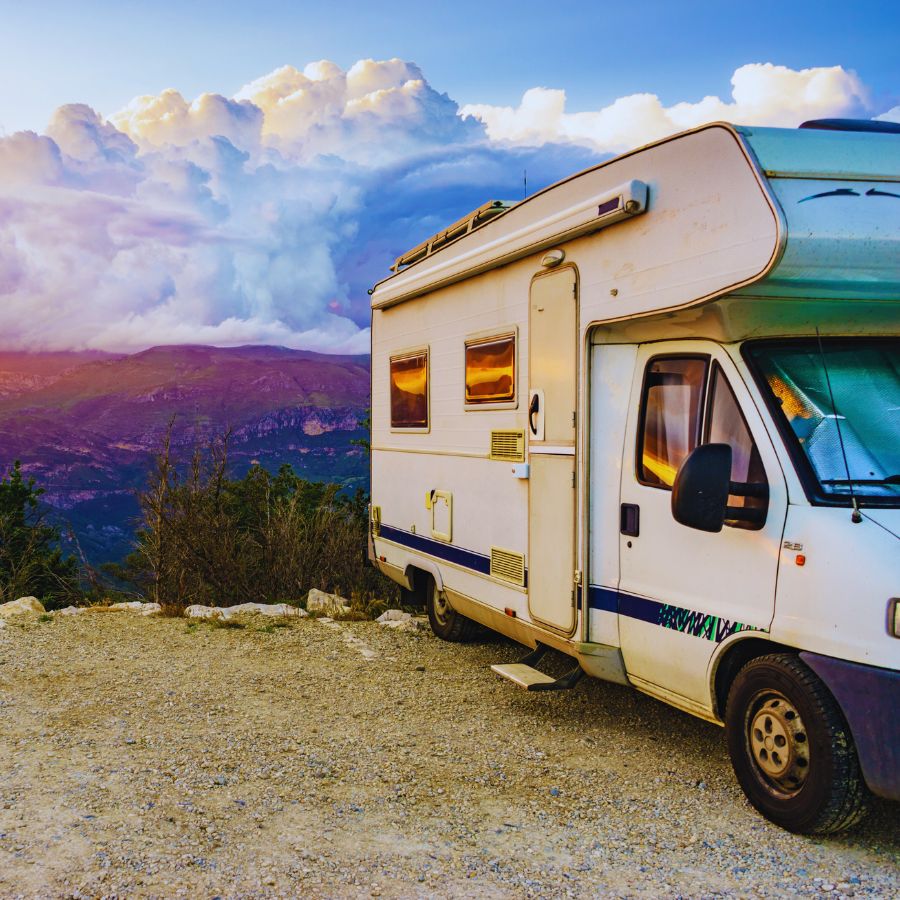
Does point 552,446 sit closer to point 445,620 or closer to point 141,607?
point 445,620

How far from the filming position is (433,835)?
433cm

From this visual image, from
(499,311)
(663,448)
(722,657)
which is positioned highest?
(499,311)

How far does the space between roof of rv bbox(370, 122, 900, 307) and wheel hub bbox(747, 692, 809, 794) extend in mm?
2197

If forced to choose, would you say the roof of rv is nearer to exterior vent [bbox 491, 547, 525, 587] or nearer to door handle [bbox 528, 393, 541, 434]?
door handle [bbox 528, 393, 541, 434]

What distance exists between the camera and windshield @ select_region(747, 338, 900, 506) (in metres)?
4.18

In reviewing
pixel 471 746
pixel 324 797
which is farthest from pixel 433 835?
pixel 471 746

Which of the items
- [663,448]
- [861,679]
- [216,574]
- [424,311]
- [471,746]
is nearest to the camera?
[861,679]

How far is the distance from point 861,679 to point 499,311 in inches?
138

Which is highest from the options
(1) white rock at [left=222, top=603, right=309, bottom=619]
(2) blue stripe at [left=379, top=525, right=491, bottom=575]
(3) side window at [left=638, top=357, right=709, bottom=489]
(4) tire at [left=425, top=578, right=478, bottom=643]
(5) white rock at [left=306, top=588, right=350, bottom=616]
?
(3) side window at [left=638, top=357, right=709, bottom=489]

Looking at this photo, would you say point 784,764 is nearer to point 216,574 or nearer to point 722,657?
point 722,657

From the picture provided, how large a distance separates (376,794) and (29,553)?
55.8ft

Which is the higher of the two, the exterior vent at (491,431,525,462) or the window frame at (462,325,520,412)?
the window frame at (462,325,520,412)

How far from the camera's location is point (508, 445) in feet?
21.1

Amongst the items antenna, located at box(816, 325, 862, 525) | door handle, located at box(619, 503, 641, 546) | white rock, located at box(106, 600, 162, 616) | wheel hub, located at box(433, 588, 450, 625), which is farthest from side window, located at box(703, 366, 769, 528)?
white rock, located at box(106, 600, 162, 616)
